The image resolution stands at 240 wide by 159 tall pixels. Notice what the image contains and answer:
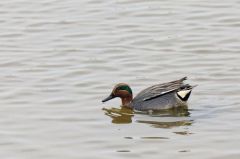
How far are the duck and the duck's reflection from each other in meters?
0.09

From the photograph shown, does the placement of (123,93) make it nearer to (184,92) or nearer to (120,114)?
(120,114)

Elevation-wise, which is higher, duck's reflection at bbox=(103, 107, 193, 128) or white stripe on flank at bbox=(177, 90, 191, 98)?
white stripe on flank at bbox=(177, 90, 191, 98)

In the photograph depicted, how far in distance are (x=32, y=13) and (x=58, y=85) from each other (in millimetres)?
4679

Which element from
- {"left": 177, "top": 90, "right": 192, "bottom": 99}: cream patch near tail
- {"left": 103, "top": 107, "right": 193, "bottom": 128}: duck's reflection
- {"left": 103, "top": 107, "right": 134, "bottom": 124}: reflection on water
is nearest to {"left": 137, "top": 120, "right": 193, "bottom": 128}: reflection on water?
{"left": 103, "top": 107, "right": 193, "bottom": 128}: duck's reflection

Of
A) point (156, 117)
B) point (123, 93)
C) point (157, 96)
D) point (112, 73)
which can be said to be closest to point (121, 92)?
point (123, 93)

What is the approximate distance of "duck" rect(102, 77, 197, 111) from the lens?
43.0ft

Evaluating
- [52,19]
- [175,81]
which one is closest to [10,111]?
[175,81]

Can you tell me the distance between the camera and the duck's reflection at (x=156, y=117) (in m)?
12.4

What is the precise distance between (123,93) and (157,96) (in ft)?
1.77

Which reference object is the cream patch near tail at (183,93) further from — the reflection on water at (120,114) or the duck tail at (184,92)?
the reflection on water at (120,114)

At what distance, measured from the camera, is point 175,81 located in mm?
13172

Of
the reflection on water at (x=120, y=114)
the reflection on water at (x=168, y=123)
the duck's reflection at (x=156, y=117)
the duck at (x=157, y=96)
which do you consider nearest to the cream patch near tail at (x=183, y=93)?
the duck at (x=157, y=96)

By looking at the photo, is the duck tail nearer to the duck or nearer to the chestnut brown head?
the duck

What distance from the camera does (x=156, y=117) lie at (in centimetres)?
1290
